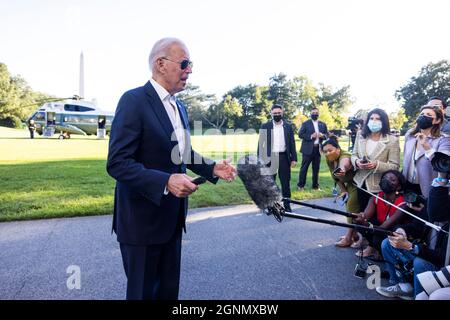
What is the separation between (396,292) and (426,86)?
60.2 meters

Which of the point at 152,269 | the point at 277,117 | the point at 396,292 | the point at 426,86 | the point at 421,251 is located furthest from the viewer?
the point at 426,86

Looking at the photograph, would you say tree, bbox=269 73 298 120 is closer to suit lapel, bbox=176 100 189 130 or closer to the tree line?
the tree line

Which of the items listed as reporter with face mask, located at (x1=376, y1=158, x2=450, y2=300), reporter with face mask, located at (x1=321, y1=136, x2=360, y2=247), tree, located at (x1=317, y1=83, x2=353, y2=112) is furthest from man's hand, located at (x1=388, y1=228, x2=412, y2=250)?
tree, located at (x1=317, y1=83, x2=353, y2=112)

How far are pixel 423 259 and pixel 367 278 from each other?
823mm

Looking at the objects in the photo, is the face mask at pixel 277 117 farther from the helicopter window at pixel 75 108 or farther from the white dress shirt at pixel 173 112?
the helicopter window at pixel 75 108

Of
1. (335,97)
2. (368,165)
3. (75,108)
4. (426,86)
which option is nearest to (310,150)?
(368,165)

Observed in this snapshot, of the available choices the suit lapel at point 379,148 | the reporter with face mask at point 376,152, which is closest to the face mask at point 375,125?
the reporter with face mask at point 376,152

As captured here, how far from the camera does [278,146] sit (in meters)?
6.75

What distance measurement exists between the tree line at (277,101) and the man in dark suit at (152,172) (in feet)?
148

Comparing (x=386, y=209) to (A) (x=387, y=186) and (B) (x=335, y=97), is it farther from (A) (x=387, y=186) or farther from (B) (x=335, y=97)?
(B) (x=335, y=97)

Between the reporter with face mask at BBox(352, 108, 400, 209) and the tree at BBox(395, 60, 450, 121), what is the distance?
55309 millimetres

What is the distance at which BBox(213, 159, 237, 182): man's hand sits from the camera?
234cm
